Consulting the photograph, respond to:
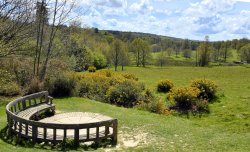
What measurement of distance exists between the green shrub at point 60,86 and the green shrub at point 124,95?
11.0ft

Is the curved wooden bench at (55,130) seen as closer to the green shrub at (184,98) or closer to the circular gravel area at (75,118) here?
the circular gravel area at (75,118)

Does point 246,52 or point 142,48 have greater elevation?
point 142,48

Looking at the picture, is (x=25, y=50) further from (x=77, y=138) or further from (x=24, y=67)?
(x=77, y=138)

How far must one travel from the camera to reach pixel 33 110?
57.1 feet

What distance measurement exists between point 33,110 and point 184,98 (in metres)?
11.9

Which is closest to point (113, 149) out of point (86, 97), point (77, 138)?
point (77, 138)

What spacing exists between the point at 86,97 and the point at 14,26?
8.68m

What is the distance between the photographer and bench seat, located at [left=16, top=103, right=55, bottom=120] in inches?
642

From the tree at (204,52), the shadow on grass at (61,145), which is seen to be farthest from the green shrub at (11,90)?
the tree at (204,52)

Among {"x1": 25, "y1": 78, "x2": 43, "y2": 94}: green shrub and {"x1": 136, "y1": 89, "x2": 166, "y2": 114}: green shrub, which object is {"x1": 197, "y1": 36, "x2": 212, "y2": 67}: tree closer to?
{"x1": 136, "y1": 89, "x2": 166, "y2": 114}: green shrub

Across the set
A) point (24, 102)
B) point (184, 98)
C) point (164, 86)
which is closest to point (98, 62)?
point (164, 86)

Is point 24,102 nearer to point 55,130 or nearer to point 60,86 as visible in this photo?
point 55,130

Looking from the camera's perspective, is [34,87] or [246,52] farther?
[246,52]

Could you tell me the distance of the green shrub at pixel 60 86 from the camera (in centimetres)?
2559
